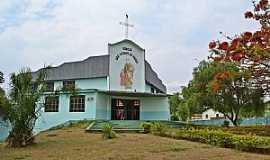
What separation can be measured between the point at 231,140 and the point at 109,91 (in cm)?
1459

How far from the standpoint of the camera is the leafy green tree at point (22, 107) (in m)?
16.4

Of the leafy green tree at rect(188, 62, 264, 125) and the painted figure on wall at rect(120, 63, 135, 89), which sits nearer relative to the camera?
the leafy green tree at rect(188, 62, 264, 125)

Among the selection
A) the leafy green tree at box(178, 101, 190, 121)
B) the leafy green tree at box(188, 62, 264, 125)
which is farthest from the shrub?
the leafy green tree at box(178, 101, 190, 121)

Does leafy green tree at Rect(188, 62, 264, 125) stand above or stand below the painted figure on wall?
below

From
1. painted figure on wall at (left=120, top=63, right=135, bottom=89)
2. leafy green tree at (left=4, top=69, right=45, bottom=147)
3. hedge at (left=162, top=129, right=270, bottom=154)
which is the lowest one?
hedge at (left=162, top=129, right=270, bottom=154)

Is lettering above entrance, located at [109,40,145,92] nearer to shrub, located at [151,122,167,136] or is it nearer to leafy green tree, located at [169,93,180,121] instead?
shrub, located at [151,122,167,136]

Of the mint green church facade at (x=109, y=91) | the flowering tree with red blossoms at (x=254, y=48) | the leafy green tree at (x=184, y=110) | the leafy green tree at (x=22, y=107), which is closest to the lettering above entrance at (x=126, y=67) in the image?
the mint green church facade at (x=109, y=91)

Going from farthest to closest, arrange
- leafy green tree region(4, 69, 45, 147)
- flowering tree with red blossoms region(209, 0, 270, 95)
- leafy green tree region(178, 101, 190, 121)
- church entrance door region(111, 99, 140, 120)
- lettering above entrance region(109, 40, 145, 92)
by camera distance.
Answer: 1. leafy green tree region(178, 101, 190, 121)
2. church entrance door region(111, 99, 140, 120)
3. lettering above entrance region(109, 40, 145, 92)
4. leafy green tree region(4, 69, 45, 147)
5. flowering tree with red blossoms region(209, 0, 270, 95)

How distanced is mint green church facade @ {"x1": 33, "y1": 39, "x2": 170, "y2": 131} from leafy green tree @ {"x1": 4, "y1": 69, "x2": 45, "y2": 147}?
9.77 metres

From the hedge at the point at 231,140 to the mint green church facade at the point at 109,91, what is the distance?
10971 mm

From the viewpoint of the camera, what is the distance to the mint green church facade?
27969mm

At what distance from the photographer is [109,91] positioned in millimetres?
27906

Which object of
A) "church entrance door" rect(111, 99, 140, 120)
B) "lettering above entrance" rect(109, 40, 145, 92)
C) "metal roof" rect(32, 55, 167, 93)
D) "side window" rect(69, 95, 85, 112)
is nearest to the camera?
"side window" rect(69, 95, 85, 112)

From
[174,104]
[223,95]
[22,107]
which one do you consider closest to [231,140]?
[22,107]
